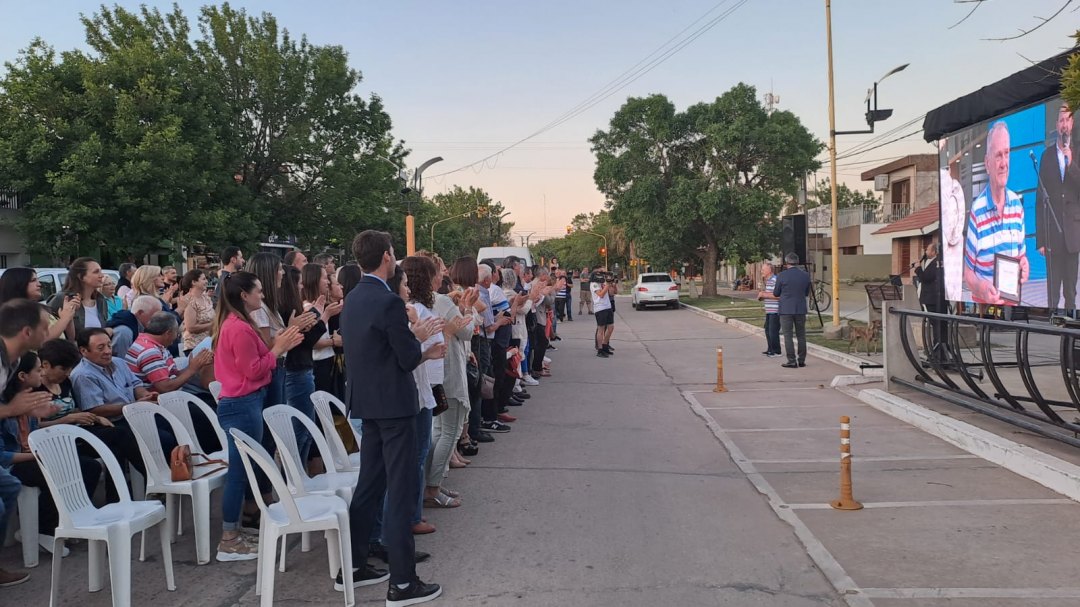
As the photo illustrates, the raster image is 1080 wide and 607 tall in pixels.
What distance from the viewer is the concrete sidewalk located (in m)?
4.13

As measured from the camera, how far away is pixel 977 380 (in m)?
7.75

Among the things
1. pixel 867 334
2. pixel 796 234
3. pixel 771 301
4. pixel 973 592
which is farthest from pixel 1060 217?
pixel 796 234

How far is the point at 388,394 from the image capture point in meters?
4.05

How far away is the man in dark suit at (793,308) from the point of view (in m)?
12.9

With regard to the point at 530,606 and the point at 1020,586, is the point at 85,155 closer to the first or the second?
the point at 530,606

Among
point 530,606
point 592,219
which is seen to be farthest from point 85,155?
point 592,219

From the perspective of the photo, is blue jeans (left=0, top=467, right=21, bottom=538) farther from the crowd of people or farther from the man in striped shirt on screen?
the man in striped shirt on screen

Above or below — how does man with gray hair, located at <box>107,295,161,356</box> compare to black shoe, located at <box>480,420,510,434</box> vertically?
above

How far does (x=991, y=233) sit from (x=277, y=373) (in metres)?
8.20

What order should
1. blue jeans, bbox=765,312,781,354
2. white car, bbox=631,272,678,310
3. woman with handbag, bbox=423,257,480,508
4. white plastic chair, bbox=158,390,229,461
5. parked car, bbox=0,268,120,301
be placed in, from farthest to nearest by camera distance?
white car, bbox=631,272,678,310, blue jeans, bbox=765,312,781,354, parked car, bbox=0,268,120,301, woman with handbag, bbox=423,257,480,508, white plastic chair, bbox=158,390,229,461

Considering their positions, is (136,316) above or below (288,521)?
above

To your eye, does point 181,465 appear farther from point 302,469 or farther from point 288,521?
point 288,521

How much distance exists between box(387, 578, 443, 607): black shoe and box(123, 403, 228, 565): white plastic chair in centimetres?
145

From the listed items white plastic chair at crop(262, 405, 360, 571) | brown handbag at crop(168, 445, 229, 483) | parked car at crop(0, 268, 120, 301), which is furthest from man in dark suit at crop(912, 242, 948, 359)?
parked car at crop(0, 268, 120, 301)
